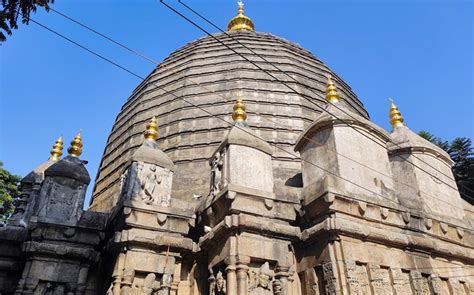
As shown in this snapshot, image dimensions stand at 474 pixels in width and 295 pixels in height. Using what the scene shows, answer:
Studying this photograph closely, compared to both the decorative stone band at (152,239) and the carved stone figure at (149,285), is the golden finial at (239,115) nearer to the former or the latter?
the decorative stone band at (152,239)

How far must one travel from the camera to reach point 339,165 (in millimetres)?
7965

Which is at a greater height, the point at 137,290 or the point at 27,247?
the point at 27,247

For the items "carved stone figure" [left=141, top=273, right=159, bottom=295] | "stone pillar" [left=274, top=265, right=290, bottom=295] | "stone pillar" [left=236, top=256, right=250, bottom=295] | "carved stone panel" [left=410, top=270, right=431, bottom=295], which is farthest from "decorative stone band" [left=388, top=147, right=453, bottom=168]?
"carved stone figure" [left=141, top=273, right=159, bottom=295]

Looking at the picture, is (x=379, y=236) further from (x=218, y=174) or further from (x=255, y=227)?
(x=218, y=174)

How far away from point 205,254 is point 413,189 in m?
5.07

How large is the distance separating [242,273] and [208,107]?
33.8 feet

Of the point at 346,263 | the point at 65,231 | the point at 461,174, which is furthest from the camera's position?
the point at 461,174

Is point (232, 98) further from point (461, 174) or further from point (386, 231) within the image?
point (461, 174)

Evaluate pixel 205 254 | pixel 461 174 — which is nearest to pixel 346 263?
pixel 205 254

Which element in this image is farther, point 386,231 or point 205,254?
point 205,254

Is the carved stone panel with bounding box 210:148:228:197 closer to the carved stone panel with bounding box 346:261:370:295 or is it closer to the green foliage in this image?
the carved stone panel with bounding box 346:261:370:295

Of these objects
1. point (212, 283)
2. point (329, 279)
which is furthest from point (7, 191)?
point (329, 279)

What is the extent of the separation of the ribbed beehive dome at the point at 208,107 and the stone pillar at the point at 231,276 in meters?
5.86

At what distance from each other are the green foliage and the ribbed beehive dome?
8446mm
